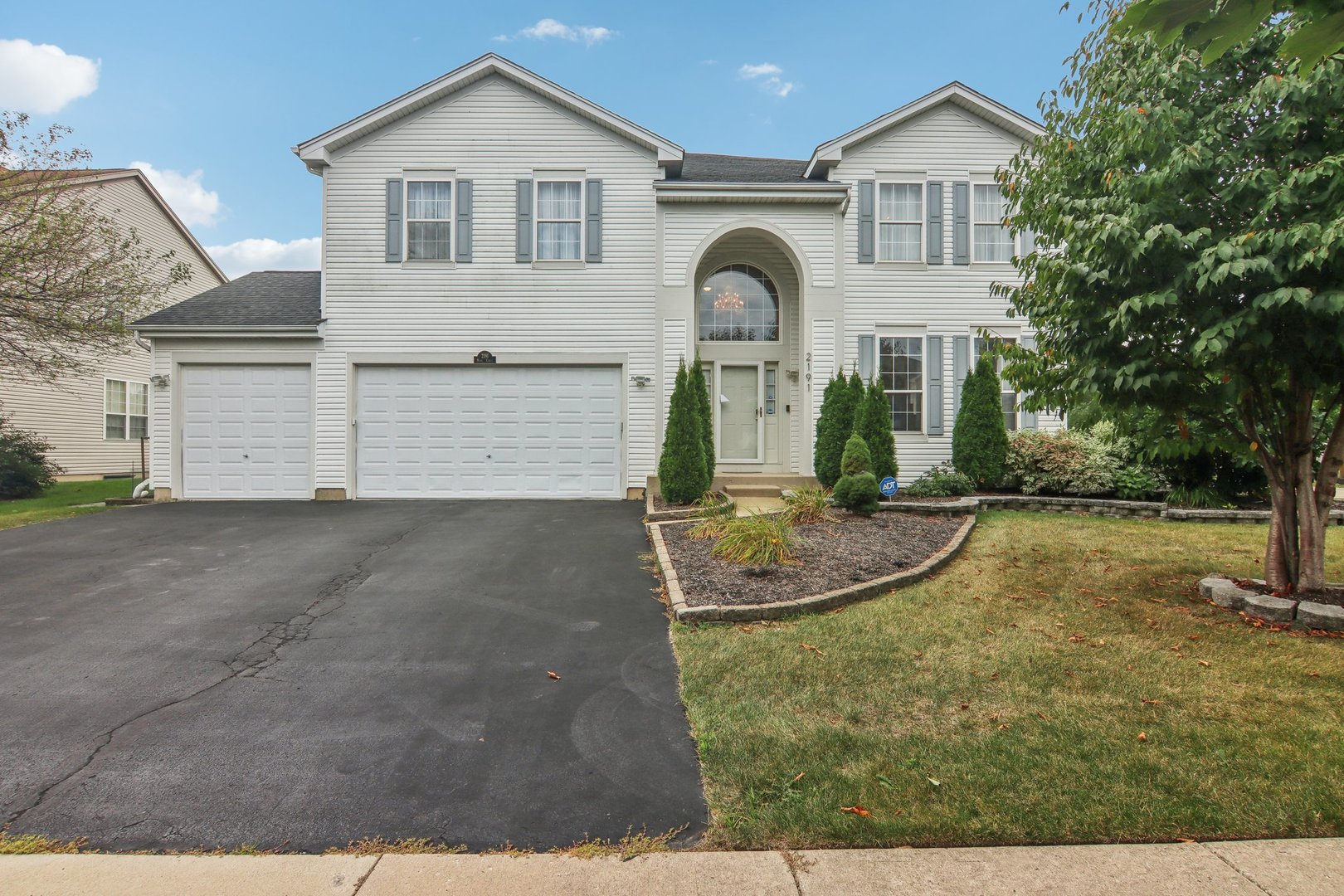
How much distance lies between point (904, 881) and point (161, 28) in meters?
16.1

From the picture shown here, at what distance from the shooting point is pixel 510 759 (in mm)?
3061

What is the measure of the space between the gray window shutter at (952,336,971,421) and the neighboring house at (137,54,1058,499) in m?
0.05

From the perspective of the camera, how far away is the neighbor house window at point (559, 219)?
39.6 ft

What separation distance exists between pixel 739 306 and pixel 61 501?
14.0 meters

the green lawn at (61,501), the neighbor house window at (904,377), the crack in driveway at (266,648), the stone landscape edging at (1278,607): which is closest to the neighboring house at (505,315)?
the neighbor house window at (904,377)

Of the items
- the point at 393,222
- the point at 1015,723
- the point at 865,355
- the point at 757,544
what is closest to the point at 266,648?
the point at 757,544

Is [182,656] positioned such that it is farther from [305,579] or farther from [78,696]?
[305,579]

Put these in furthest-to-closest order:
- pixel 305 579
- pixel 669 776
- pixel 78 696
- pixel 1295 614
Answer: pixel 305 579 < pixel 1295 614 < pixel 78 696 < pixel 669 776

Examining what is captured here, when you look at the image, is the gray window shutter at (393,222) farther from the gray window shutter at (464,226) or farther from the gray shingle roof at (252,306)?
the gray shingle roof at (252,306)

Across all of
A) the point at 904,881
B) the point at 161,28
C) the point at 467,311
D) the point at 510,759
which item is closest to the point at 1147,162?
the point at 904,881

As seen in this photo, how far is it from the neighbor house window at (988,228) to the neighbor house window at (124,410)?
21.8 meters

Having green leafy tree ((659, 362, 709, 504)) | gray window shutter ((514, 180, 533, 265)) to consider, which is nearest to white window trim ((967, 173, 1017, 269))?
green leafy tree ((659, 362, 709, 504))

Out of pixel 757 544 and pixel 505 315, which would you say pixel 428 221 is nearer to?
pixel 505 315

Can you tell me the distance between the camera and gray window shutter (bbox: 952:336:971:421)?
41.0 ft
